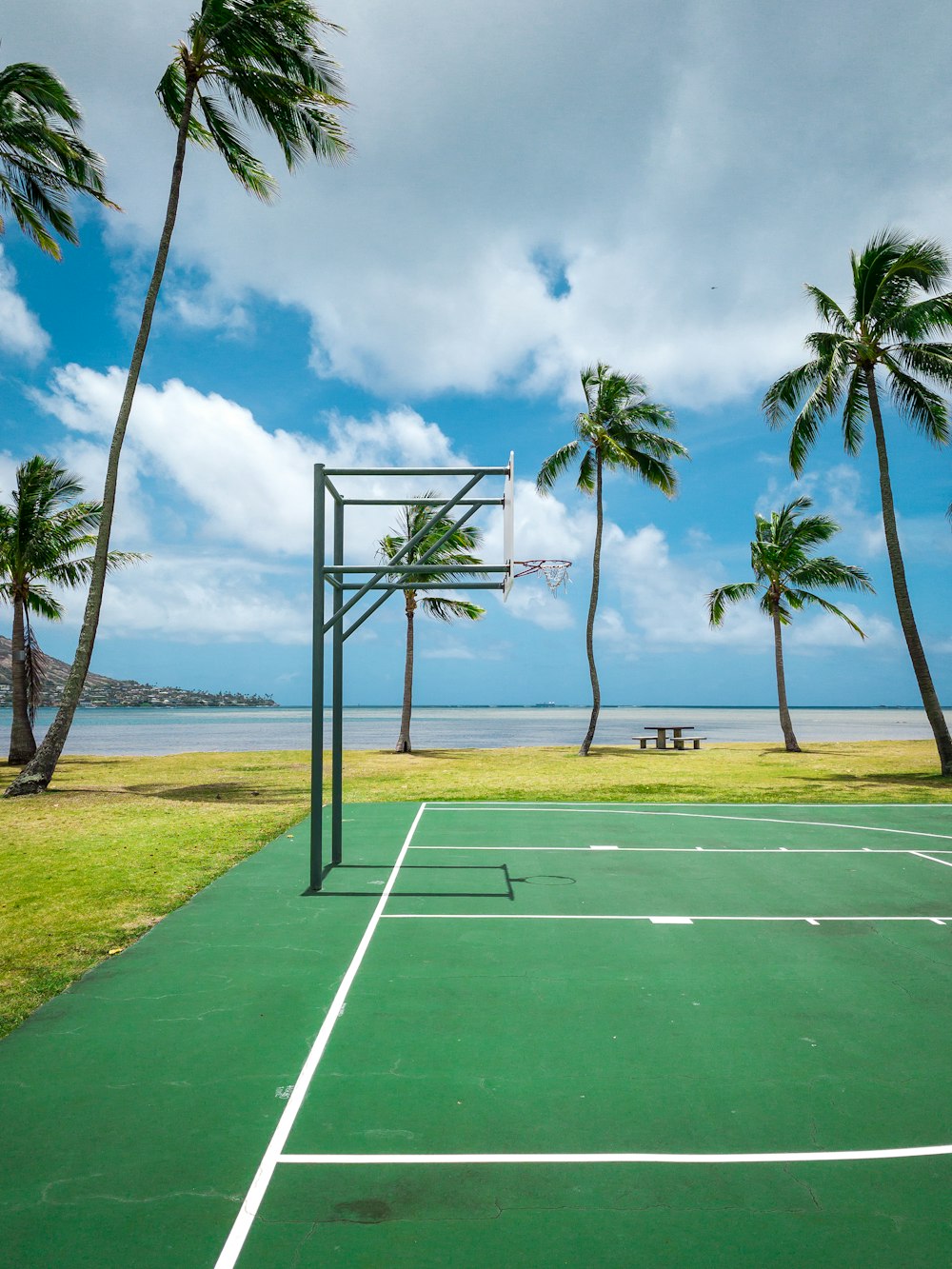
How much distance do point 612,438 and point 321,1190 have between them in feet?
84.1

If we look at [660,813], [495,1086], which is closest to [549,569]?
[660,813]

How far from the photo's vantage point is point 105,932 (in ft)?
22.7

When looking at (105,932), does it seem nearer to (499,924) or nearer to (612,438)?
(499,924)

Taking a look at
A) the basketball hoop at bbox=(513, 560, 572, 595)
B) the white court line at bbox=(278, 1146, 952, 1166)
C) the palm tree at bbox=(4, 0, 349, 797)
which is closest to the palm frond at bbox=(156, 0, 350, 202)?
the palm tree at bbox=(4, 0, 349, 797)

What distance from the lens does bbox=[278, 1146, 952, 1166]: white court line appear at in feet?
11.8

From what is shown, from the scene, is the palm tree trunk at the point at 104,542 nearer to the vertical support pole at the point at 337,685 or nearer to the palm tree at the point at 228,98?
the palm tree at the point at 228,98

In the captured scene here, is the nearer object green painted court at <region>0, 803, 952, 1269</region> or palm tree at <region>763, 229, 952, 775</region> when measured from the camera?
green painted court at <region>0, 803, 952, 1269</region>

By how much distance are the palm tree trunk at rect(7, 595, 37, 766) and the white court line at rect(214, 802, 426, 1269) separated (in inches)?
824

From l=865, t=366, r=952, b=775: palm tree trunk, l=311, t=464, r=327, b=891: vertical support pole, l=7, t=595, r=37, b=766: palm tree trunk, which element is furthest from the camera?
l=7, t=595, r=37, b=766: palm tree trunk

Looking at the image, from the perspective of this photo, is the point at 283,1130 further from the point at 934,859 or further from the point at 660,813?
the point at 660,813

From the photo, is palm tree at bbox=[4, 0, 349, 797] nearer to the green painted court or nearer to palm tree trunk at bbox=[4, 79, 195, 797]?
palm tree trunk at bbox=[4, 79, 195, 797]

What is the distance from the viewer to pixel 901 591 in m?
18.7

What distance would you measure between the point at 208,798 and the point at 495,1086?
1258cm

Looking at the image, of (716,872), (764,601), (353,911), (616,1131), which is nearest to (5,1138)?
(616,1131)
